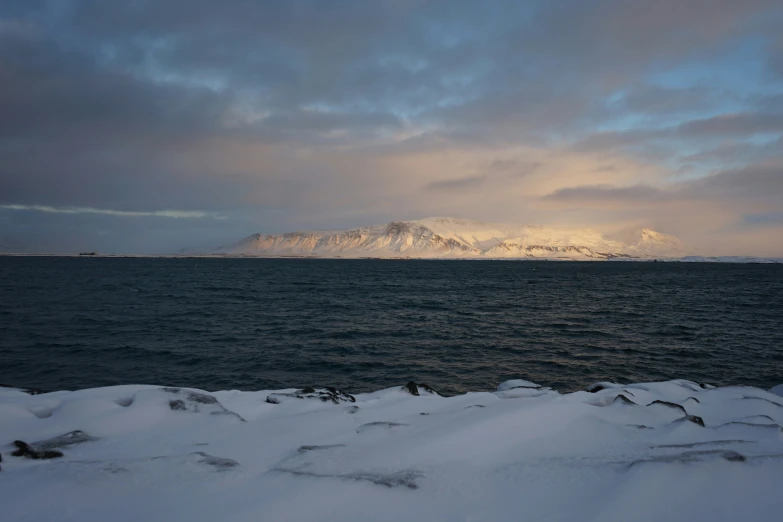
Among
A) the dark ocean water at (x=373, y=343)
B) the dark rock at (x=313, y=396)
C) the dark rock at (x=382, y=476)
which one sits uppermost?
the dark rock at (x=382, y=476)

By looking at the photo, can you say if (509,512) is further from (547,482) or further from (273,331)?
(273,331)

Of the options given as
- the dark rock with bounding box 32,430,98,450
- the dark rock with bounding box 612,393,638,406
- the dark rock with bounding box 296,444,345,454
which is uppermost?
the dark rock with bounding box 612,393,638,406

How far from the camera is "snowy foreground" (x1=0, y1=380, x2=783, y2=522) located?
459 centimetres

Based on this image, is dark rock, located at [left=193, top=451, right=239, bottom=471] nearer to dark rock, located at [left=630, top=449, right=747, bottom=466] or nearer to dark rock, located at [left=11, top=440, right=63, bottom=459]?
dark rock, located at [left=11, top=440, right=63, bottom=459]

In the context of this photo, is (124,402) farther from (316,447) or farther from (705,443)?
(705,443)

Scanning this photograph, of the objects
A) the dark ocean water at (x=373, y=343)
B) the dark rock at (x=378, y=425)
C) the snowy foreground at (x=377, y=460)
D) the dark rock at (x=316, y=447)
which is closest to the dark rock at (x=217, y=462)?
the snowy foreground at (x=377, y=460)

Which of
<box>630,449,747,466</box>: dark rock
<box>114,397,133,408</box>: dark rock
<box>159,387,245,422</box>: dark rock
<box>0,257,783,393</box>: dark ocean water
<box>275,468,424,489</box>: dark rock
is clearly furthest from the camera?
<box>0,257,783,393</box>: dark ocean water

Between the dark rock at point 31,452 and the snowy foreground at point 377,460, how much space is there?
0.02 m

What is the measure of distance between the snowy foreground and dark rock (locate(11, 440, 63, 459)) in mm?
21

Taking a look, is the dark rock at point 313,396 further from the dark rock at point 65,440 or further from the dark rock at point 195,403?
the dark rock at point 65,440

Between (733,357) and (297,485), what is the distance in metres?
24.0

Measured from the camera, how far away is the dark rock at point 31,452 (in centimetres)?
566

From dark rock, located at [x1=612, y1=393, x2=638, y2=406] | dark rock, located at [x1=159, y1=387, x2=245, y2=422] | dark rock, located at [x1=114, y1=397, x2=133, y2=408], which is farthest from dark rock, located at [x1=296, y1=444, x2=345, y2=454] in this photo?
dark rock, located at [x1=612, y1=393, x2=638, y2=406]

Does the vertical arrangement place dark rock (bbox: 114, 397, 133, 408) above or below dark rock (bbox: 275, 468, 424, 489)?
below
